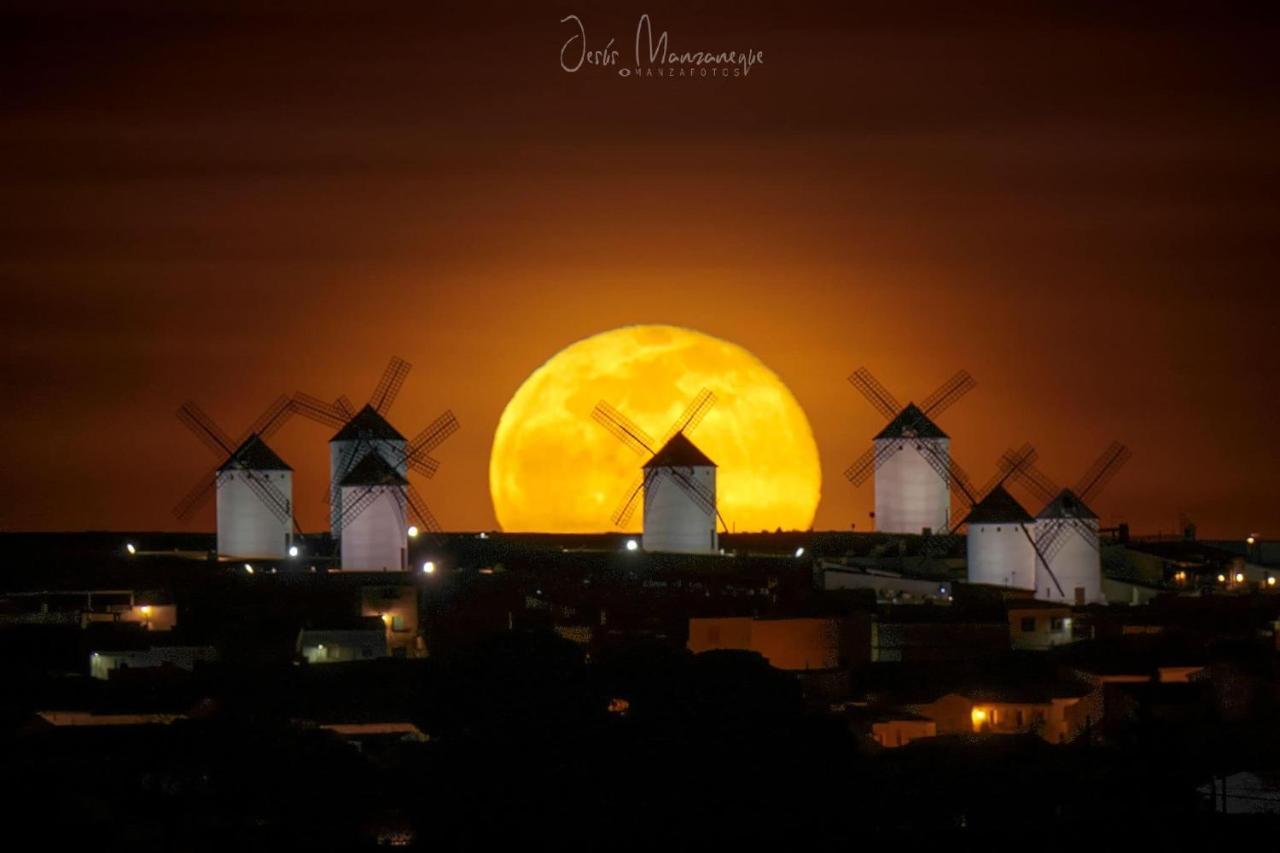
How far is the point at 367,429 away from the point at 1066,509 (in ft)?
73.5

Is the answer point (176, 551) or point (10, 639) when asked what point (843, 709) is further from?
point (176, 551)

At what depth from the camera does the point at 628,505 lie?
9762 centimetres

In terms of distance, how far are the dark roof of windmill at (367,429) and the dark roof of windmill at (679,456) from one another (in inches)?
368

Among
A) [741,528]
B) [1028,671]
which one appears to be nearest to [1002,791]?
[1028,671]

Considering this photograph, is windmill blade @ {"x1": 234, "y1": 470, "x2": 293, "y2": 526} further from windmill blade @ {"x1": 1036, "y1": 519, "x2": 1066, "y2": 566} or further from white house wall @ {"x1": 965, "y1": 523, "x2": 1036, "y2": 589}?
windmill blade @ {"x1": 1036, "y1": 519, "x2": 1066, "y2": 566}

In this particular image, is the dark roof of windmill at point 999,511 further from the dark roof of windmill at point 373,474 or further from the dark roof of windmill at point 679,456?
the dark roof of windmill at point 373,474

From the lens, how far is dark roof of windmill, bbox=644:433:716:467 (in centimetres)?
9338

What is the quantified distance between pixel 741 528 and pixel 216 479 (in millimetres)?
15664

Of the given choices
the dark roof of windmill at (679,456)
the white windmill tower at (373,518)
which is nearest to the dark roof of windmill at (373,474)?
the white windmill tower at (373,518)

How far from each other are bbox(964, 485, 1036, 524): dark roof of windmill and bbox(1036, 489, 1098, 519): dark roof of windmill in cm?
53

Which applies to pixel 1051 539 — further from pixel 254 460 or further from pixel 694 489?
pixel 254 460

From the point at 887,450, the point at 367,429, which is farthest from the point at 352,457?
the point at 887,450

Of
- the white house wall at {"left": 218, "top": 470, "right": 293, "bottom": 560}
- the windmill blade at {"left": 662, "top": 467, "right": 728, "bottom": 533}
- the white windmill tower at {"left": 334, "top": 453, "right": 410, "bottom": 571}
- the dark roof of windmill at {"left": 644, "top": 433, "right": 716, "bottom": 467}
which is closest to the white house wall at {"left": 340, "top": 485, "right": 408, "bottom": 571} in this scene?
the white windmill tower at {"left": 334, "top": 453, "right": 410, "bottom": 571}

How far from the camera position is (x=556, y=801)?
51.7 metres
